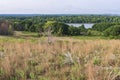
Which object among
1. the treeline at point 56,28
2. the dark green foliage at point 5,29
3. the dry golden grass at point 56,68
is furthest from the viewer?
the treeline at point 56,28

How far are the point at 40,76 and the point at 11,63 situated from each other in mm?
896

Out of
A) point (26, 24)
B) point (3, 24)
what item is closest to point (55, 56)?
point (3, 24)

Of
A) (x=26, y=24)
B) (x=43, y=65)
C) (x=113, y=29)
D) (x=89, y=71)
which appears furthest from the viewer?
(x=26, y=24)

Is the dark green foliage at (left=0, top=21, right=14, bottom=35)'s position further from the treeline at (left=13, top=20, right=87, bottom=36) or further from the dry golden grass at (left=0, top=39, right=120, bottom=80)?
the dry golden grass at (left=0, top=39, right=120, bottom=80)

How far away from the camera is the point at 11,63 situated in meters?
5.48

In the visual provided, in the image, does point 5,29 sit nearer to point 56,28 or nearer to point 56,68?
point 56,28

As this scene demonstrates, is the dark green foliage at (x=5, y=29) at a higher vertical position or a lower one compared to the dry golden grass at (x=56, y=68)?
lower

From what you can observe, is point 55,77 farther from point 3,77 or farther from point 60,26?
point 60,26

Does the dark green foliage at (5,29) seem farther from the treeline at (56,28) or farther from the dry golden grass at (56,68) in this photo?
the dry golden grass at (56,68)

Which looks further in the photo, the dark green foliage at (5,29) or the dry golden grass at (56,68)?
the dark green foliage at (5,29)

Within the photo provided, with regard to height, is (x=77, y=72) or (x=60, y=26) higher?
(x=77, y=72)

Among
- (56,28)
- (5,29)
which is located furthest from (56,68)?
(56,28)

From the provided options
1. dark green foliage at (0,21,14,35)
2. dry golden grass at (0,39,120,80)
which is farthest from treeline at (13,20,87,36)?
dry golden grass at (0,39,120,80)

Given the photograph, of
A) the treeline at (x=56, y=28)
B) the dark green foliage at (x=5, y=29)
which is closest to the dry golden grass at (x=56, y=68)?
the dark green foliage at (x=5, y=29)
